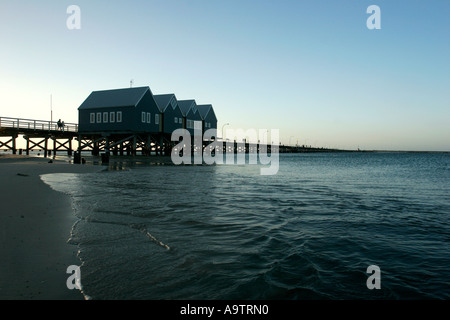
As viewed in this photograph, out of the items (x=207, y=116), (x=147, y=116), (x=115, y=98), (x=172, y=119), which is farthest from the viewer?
(x=207, y=116)

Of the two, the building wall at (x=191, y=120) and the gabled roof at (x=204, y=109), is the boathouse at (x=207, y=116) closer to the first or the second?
the gabled roof at (x=204, y=109)

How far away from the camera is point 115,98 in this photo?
A: 45.9m

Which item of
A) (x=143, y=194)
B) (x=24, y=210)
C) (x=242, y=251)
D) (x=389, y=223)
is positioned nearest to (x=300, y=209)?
(x=389, y=223)

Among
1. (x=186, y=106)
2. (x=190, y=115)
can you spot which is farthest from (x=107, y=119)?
(x=190, y=115)

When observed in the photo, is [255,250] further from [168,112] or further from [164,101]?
[164,101]

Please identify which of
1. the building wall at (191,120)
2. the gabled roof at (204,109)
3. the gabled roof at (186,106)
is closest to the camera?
the building wall at (191,120)

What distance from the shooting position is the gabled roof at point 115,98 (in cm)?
4422

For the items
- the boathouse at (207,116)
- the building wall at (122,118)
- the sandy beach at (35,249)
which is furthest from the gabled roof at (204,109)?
the sandy beach at (35,249)

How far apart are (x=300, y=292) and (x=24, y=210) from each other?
7288 mm

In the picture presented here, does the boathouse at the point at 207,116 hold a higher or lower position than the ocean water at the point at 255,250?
higher

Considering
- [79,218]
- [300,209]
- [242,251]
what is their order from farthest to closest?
[300,209] → [79,218] → [242,251]

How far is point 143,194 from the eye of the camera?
12.4 m

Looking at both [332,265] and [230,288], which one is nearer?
[230,288]
